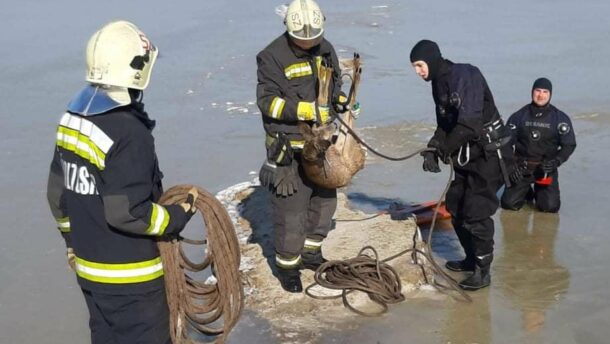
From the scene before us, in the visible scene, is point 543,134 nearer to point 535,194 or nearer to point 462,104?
point 535,194

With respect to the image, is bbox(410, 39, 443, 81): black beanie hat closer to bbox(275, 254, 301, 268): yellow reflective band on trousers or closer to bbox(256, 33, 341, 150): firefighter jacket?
bbox(256, 33, 341, 150): firefighter jacket

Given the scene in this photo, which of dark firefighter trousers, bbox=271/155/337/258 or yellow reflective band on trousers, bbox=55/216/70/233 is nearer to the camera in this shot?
yellow reflective band on trousers, bbox=55/216/70/233

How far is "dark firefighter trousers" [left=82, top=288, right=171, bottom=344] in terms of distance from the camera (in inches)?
137

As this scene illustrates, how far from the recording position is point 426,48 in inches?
198

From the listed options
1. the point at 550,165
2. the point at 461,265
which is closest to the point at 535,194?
the point at 550,165

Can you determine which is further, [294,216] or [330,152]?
[294,216]

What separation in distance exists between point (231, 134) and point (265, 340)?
4712 millimetres

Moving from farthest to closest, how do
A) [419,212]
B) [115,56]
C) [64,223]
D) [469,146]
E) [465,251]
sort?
[419,212] → [465,251] → [469,146] → [64,223] → [115,56]

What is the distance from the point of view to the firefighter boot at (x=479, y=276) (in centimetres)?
537

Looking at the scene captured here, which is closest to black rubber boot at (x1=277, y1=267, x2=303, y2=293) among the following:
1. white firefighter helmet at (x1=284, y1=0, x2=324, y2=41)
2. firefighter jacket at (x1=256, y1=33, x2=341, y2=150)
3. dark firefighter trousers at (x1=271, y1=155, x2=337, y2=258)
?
dark firefighter trousers at (x1=271, y1=155, x2=337, y2=258)

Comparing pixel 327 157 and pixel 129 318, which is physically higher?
pixel 327 157

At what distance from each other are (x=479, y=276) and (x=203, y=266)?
2.36 m

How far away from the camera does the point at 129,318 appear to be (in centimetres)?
350

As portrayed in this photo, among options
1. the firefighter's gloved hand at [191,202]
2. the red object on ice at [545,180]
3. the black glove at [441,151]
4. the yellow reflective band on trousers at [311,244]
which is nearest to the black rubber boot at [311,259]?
the yellow reflective band on trousers at [311,244]
